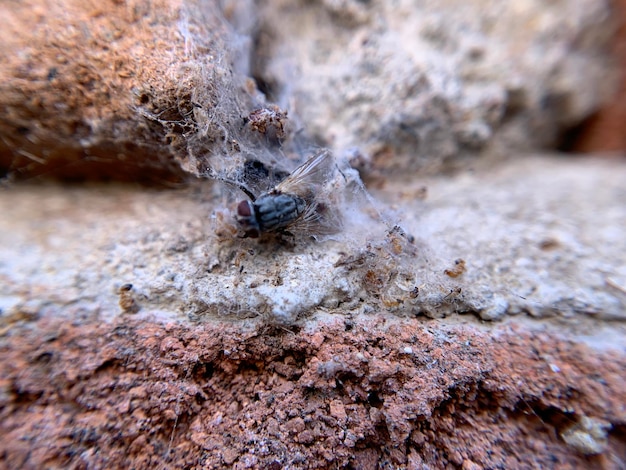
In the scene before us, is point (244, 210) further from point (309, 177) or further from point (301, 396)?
point (301, 396)

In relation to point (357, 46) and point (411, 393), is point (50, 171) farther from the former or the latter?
point (411, 393)

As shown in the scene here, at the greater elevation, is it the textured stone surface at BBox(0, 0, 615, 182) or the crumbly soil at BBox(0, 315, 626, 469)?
the textured stone surface at BBox(0, 0, 615, 182)

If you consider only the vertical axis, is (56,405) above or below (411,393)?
above

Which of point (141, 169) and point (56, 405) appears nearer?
point (56, 405)

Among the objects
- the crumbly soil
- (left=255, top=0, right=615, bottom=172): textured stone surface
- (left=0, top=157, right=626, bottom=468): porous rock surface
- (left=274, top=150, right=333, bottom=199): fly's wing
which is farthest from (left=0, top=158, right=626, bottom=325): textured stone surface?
(left=255, top=0, right=615, bottom=172): textured stone surface

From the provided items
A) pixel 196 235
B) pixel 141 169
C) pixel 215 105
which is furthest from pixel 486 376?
pixel 141 169

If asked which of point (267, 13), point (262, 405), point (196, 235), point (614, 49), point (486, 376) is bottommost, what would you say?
point (486, 376)

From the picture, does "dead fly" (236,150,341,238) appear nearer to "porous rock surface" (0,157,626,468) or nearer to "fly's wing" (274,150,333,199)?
"fly's wing" (274,150,333,199)

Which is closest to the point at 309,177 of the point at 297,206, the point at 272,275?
the point at 297,206
